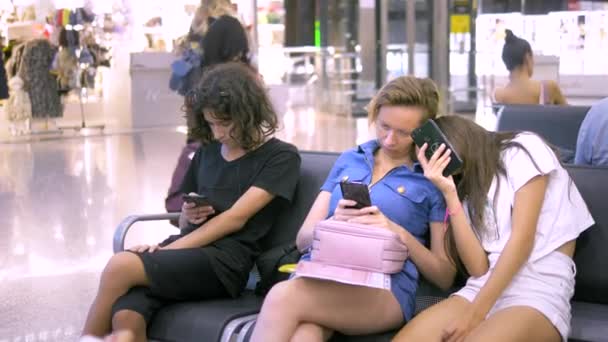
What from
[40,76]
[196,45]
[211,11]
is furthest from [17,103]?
[211,11]

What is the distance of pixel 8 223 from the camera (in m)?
7.36

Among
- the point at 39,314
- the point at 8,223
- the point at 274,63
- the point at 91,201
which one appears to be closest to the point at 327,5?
the point at 274,63

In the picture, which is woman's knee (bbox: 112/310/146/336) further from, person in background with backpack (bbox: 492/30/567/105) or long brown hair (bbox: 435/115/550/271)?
person in background with backpack (bbox: 492/30/567/105)

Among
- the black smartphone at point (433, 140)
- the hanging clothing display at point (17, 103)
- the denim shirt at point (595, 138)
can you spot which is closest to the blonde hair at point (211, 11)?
the denim shirt at point (595, 138)

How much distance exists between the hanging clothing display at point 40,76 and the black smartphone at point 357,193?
38.5 ft

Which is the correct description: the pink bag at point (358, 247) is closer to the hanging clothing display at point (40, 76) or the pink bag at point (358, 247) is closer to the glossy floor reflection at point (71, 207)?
the glossy floor reflection at point (71, 207)

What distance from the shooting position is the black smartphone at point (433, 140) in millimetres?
2869

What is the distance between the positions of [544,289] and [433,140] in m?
0.53

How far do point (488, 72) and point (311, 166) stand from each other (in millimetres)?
6999

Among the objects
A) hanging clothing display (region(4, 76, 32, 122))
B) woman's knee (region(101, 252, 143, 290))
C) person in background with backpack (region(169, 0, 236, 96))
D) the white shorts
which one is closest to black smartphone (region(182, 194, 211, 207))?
woman's knee (region(101, 252, 143, 290))

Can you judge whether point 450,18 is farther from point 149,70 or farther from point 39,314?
point 39,314

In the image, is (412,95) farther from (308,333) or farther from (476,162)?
(308,333)

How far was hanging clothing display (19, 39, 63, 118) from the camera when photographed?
1391 centimetres

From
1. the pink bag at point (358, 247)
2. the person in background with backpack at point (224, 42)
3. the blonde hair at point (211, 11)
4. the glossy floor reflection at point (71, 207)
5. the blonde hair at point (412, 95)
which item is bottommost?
the glossy floor reflection at point (71, 207)
